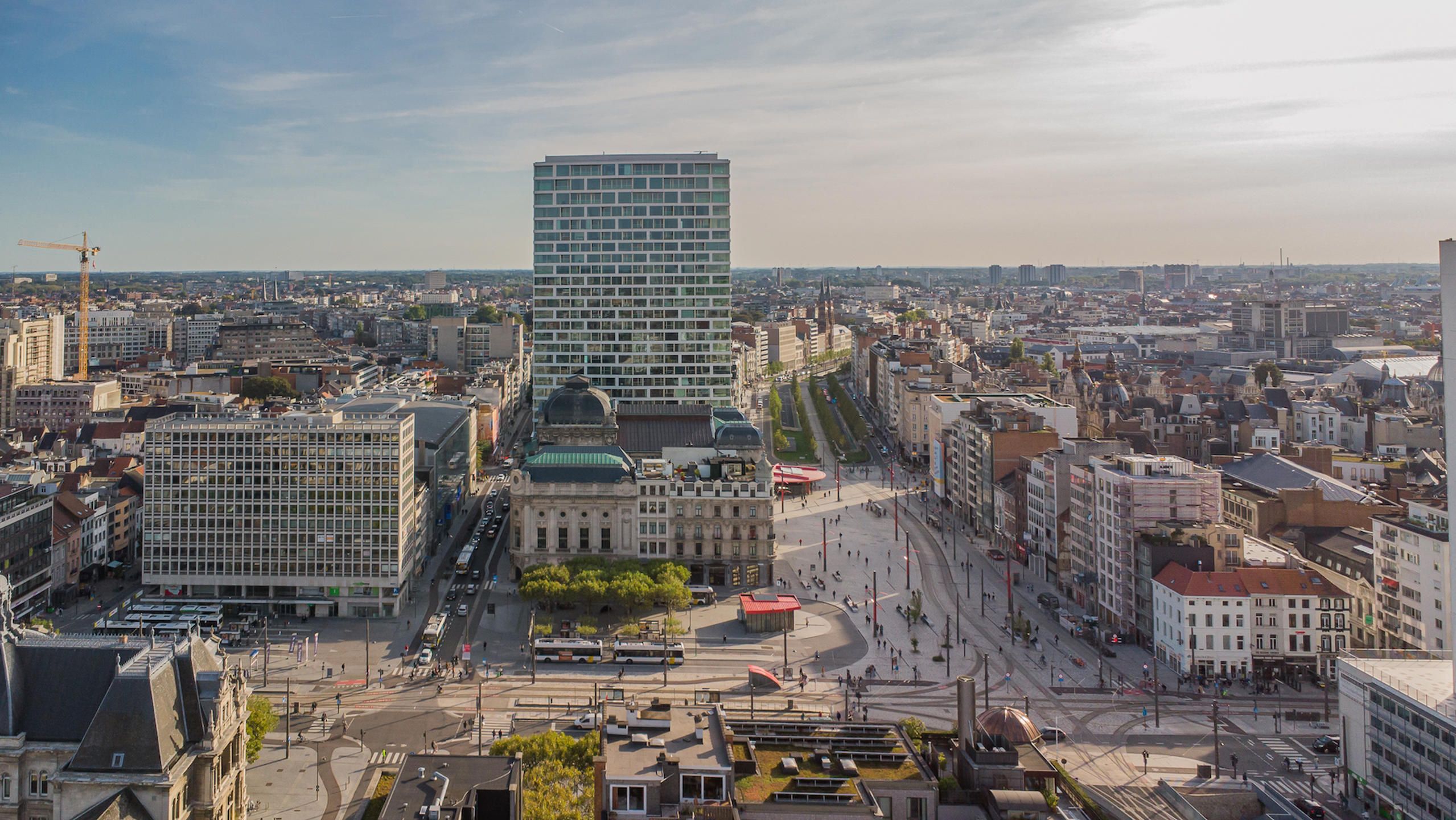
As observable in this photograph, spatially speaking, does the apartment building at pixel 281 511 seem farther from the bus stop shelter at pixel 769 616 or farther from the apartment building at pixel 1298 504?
the apartment building at pixel 1298 504

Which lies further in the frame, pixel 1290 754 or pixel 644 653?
pixel 644 653

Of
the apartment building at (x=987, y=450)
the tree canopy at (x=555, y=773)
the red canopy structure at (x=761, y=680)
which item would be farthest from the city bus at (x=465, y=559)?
the apartment building at (x=987, y=450)

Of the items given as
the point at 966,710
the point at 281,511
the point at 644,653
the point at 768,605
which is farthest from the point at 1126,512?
the point at 281,511

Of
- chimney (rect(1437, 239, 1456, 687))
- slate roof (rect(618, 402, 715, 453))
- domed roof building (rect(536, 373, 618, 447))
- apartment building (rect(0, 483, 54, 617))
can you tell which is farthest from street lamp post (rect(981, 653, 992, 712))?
apartment building (rect(0, 483, 54, 617))

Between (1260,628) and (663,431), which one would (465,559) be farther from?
(1260,628)

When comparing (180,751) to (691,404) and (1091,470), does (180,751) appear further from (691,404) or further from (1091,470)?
(691,404)

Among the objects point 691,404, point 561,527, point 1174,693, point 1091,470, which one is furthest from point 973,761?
point 691,404

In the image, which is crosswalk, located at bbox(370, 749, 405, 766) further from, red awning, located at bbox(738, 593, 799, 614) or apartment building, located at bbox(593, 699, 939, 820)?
red awning, located at bbox(738, 593, 799, 614)
